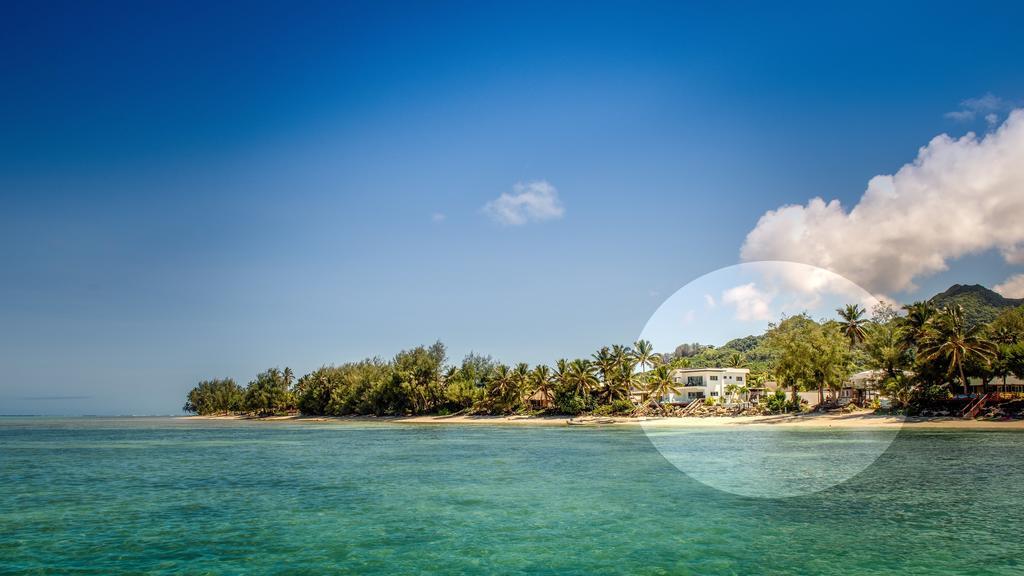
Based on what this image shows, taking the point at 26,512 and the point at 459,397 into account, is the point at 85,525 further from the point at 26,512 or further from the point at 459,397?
the point at 459,397

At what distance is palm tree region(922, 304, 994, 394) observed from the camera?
209ft

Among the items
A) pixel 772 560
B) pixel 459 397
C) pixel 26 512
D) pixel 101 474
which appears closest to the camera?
pixel 772 560

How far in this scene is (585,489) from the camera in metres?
28.6

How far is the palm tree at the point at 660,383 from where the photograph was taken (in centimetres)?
10050

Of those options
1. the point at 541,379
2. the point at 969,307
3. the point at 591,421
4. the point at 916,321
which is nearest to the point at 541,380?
the point at 541,379

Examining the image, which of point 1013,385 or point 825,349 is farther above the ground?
point 825,349

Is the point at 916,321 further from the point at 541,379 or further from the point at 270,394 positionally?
the point at 270,394

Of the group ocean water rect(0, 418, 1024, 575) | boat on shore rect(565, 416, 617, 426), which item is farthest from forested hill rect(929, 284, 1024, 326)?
ocean water rect(0, 418, 1024, 575)

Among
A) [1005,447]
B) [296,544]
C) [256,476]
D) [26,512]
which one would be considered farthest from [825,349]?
[26,512]

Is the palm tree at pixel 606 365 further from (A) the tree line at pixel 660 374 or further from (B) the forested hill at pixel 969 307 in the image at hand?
(B) the forested hill at pixel 969 307

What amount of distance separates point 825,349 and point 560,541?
69218mm

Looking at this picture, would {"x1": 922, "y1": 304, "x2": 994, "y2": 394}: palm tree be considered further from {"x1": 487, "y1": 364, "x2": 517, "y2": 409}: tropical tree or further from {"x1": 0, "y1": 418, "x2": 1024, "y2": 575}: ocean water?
{"x1": 487, "y1": 364, "x2": 517, "y2": 409}: tropical tree

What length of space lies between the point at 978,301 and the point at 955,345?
125 metres

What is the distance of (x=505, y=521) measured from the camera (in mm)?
21484
